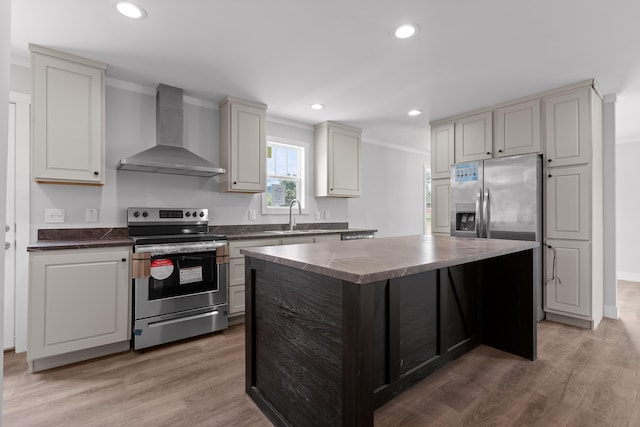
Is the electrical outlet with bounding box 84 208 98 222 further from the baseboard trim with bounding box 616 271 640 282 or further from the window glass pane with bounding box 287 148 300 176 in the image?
the baseboard trim with bounding box 616 271 640 282

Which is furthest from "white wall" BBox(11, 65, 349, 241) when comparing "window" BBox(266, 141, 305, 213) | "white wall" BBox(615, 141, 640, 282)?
"white wall" BBox(615, 141, 640, 282)

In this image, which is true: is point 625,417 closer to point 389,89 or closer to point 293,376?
point 293,376

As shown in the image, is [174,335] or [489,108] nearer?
[174,335]

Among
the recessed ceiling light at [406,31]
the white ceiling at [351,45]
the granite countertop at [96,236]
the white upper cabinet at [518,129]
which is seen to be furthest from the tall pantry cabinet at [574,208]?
the granite countertop at [96,236]

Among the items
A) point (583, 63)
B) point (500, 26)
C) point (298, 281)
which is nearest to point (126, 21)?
point (298, 281)

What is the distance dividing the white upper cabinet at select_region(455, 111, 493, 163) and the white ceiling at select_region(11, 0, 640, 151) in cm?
33

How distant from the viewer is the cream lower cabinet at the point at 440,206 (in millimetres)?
4336

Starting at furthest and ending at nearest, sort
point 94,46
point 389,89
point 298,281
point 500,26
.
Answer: point 389,89 → point 94,46 → point 500,26 → point 298,281

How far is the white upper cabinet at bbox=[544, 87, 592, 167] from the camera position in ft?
10.2

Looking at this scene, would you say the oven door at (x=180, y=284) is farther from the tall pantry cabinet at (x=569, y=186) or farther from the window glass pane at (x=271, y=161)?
the tall pantry cabinet at (x=569, y=186)

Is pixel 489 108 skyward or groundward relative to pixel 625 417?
skyward

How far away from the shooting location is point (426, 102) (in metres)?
3.74

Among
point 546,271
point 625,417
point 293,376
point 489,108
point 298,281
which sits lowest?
point 625,417

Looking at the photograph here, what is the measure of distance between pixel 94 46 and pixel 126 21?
0.52 meters
